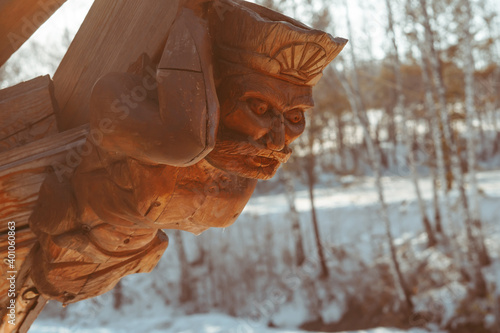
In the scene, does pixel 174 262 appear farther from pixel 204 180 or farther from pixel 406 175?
pixel 204 180

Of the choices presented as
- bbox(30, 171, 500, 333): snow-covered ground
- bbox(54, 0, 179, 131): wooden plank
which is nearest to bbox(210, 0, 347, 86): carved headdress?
bbox(54, 0, 179, 131): wooden plank

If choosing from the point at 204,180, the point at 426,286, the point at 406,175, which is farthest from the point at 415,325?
the point at 406,175

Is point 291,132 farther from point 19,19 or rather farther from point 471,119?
point 471,119

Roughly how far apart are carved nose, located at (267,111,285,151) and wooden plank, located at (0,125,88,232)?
39 cm

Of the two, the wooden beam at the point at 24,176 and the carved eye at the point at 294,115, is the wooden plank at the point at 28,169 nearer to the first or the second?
the wooden beam at the point at 24,176

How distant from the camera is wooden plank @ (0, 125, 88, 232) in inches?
39.5

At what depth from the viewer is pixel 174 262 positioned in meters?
12.5

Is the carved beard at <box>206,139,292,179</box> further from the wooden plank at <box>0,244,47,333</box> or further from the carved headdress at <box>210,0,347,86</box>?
the wooden plank at <box>0,244,47,333</box>

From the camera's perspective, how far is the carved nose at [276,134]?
999 millimetres

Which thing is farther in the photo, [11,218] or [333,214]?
[333,214]

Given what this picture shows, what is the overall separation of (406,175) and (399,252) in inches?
265

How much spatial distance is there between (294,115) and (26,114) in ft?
1.95

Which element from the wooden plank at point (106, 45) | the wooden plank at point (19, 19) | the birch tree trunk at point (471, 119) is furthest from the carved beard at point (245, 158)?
the birch tree trunk at point (471, 119)

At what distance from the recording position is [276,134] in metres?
1.01
